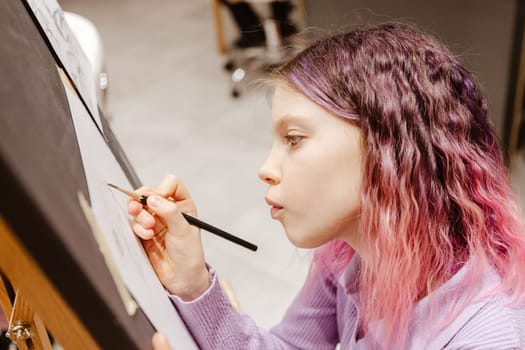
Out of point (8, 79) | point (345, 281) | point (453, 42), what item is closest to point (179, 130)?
point (453, 42)

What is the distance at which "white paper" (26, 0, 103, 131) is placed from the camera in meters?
0.74

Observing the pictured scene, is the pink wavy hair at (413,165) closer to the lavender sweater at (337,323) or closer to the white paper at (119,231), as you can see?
the lavender sweater at (337,323)

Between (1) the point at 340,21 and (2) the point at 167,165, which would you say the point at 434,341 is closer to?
(1) the point at 340,21

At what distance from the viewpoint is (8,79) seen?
46 centimetres

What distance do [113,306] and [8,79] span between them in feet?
0.64

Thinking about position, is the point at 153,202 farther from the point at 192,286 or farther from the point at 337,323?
the point at 337,323

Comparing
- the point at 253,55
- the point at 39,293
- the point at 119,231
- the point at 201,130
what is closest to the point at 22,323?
the point at 119,231

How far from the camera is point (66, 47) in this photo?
801mm

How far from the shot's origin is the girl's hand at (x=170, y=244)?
75cm

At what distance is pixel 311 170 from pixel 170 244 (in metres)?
0.21

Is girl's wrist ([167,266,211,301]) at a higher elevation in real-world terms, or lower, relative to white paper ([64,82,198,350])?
lower

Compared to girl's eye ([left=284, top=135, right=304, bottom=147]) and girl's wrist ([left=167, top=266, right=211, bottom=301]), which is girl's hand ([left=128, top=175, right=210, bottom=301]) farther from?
girl's eye ([left=284, top=135, right=304, bottom=147])

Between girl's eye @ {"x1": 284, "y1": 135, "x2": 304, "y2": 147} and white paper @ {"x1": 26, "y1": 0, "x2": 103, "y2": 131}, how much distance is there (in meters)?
0.26

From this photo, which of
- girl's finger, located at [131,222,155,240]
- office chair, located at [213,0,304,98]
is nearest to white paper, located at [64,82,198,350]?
girl's finger, located at [131,222,155,240]
